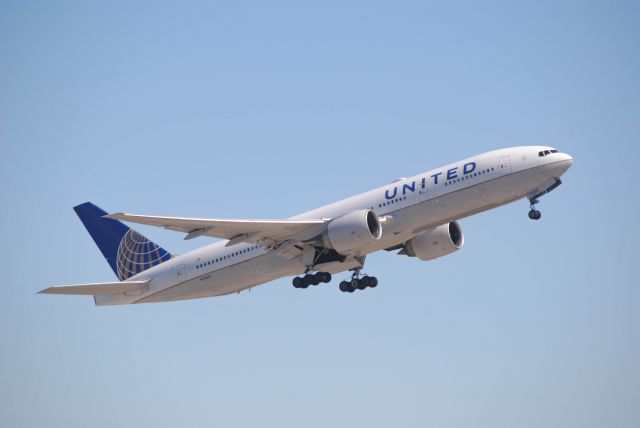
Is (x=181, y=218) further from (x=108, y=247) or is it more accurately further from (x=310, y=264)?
(x=108, y=247)

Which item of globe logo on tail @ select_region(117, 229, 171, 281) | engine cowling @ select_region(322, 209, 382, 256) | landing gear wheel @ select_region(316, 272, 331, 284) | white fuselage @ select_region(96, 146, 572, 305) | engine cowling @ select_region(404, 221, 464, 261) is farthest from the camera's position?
globe logo on tail @ select_region(117, 229, 171, 281)

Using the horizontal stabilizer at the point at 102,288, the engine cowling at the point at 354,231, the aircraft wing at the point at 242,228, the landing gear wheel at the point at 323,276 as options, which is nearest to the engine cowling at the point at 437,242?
the landing gear wheel at the point at 323,276

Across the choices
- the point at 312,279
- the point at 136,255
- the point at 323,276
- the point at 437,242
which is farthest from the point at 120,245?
the point at 437,242

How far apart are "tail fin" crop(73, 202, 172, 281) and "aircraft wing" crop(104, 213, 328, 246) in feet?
25.8

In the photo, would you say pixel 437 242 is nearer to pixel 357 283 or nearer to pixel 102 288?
pixel 357 283

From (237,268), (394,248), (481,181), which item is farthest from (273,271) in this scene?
(481,181)

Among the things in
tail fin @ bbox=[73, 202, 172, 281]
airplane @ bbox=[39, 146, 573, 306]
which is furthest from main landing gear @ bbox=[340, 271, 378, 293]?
tail fin @ bbox=[73, 202, 172, 281]

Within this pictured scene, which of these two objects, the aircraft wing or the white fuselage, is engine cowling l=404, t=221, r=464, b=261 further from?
the aircraft wing

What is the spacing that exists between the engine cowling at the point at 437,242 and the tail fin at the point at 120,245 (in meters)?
13.0

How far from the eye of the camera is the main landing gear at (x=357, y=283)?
49.5m

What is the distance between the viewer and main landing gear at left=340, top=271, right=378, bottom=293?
49469 millimetres

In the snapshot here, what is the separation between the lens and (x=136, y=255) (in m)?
53.7

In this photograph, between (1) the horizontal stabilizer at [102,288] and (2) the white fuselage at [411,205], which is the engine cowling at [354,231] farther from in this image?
(1) the horizontal stabilizer at [102,288]

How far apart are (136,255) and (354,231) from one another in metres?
14.8
